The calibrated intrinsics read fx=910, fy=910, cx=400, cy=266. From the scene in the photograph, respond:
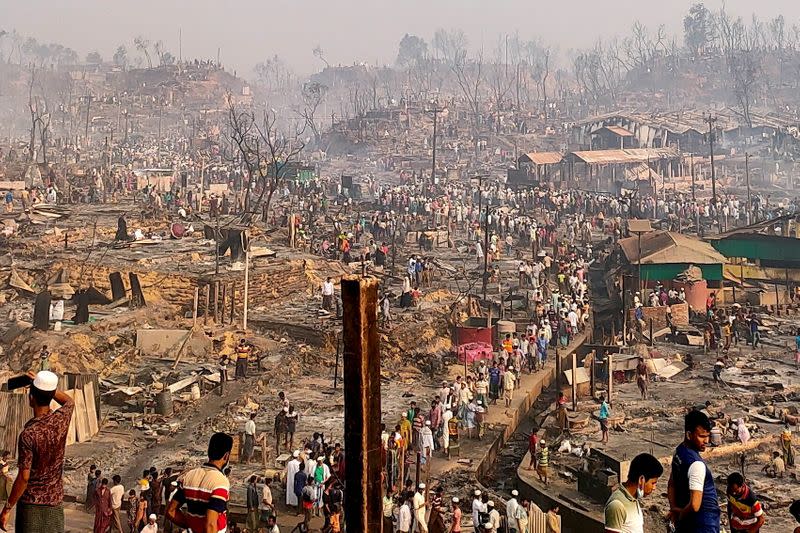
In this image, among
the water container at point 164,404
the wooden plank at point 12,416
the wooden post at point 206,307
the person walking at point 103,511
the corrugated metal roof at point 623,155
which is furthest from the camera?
the corrugated metal roof at point 623,155

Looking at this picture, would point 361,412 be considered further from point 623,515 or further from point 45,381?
point 45,381

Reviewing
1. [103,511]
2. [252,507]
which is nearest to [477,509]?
[252,507]

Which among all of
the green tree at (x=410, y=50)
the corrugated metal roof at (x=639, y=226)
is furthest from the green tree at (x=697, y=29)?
the corrugated metal roof at (x=639, y=226)

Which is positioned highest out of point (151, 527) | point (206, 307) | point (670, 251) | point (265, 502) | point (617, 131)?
point (617, 131)

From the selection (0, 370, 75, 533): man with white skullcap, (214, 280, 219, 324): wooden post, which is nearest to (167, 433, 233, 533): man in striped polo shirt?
(0, 370, 75, 533): man with white skullcap

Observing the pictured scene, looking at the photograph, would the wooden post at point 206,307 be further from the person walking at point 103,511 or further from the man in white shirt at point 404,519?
the man in white shirt at point 404,519

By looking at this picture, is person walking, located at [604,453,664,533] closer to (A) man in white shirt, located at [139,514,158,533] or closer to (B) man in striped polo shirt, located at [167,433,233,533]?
(B) man in striped polo shirt, located at [167,433,233,533]
